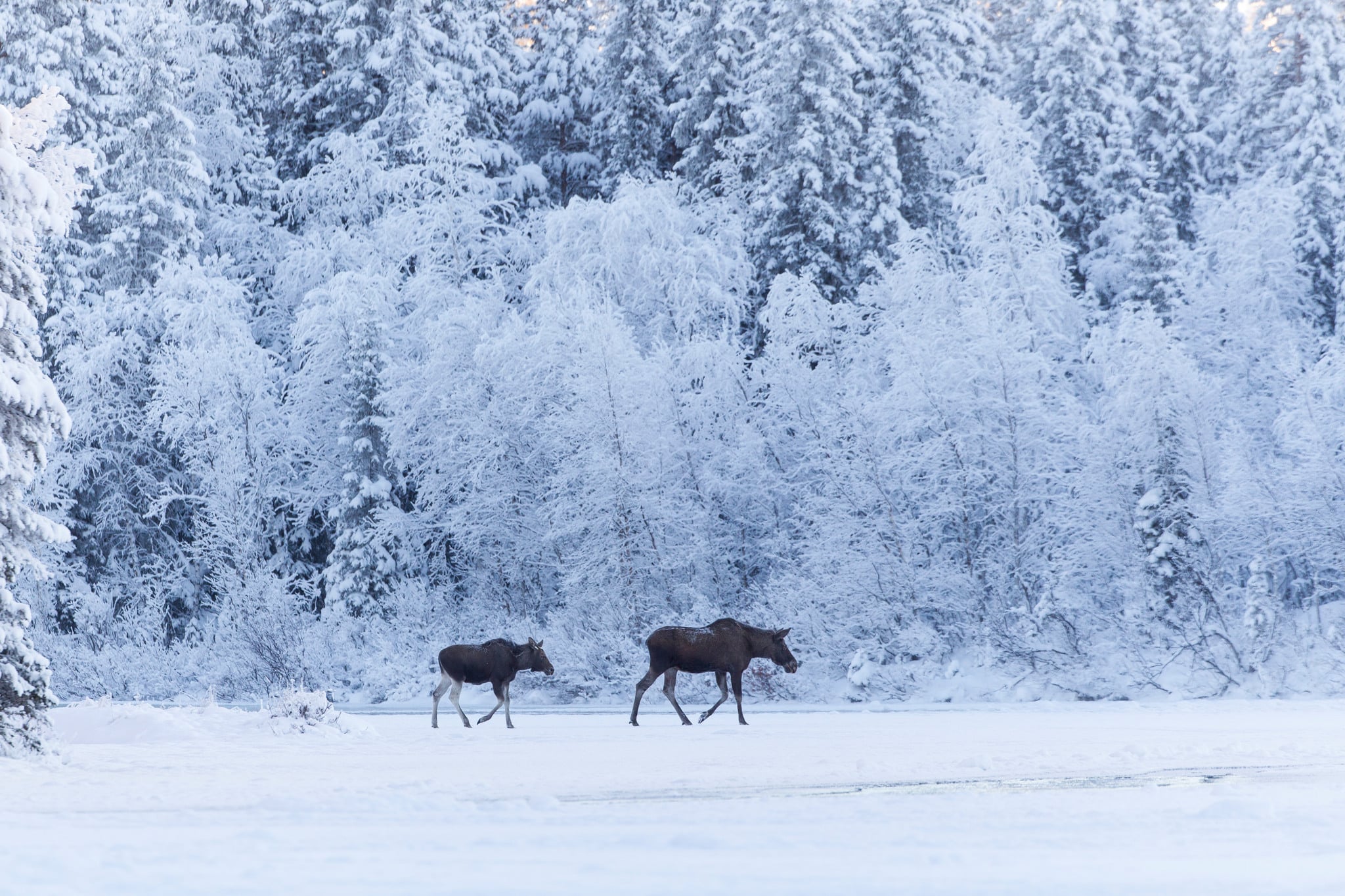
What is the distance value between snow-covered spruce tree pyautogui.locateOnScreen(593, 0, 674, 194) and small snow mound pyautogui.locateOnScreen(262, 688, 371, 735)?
2720 cm

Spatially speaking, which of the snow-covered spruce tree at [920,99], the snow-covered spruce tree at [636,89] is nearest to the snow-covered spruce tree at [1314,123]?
the snow-covered spruce tree at [920,99]

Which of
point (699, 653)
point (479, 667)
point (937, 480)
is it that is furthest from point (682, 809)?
point (937, 480)

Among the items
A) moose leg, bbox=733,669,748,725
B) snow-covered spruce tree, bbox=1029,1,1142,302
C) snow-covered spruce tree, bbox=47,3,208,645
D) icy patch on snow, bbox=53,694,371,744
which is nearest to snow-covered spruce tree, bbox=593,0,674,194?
snow-covered spruce tree, bbox=1029,1,1142,302

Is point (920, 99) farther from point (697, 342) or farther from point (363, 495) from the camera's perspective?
point (363, 495)

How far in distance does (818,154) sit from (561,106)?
1085 centimetres

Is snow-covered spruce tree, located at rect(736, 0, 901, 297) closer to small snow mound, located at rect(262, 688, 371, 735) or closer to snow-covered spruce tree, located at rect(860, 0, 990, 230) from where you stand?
snow-covered spruce tree, located at rect(860, 0, 990, 230)

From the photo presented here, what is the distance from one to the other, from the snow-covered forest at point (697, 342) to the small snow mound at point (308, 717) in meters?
9.51

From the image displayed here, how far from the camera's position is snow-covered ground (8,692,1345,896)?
7258 millimetres

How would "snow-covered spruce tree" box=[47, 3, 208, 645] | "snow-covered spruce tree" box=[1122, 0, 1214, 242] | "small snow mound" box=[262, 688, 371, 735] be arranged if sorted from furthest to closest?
"snow-covered spruce tree" box=[1122, 0, 1214, 242]
"snow-covered spruce tree" box=[47, 3, 208, 645]
"small snow mound" box=[262, 688, 371, 735]

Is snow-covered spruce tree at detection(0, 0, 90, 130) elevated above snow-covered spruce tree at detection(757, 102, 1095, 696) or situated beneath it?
elevated above

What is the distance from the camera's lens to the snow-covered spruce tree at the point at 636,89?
4328cm

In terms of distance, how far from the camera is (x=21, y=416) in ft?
46.3

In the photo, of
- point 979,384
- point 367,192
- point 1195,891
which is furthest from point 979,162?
point 1195,891

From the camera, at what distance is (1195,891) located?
22.3ft
